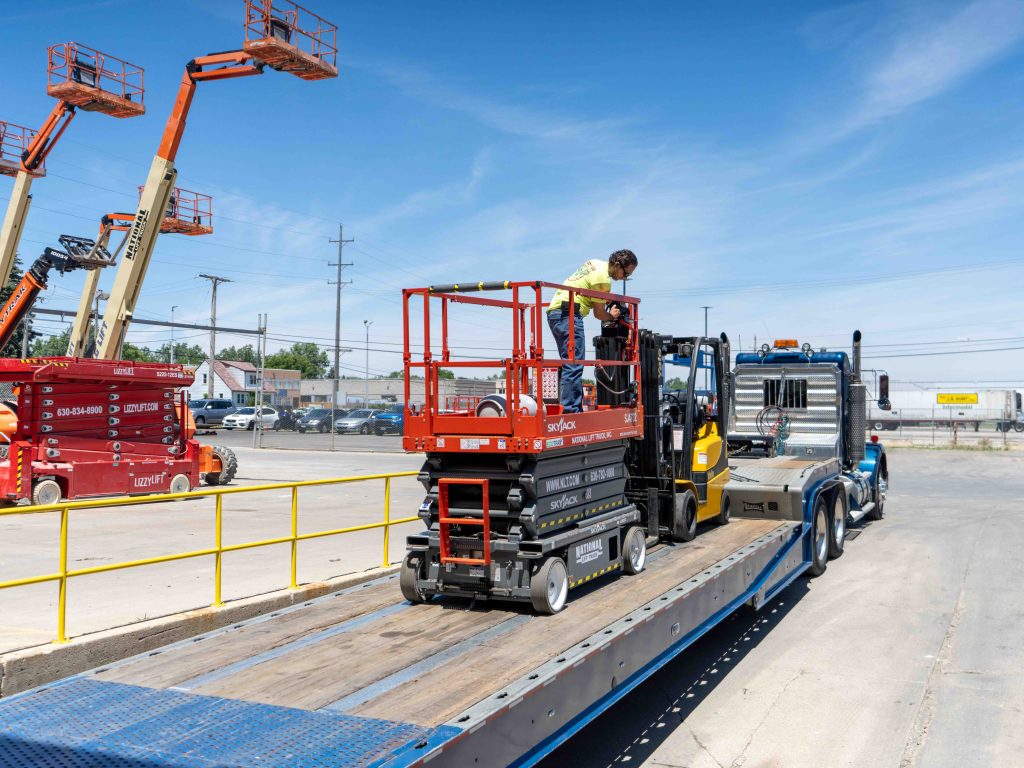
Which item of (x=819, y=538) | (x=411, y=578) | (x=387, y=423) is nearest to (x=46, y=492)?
(x=411, y=578)

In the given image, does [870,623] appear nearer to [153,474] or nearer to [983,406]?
[153,474]

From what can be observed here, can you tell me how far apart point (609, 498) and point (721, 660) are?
1902mm

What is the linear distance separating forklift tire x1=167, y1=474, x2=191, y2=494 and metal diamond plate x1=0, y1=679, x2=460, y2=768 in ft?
51.0

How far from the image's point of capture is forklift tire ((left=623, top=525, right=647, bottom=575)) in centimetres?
755

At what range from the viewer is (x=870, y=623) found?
914 centimetres

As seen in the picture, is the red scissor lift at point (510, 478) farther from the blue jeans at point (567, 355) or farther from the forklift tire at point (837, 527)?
the forklift tire at point (837, 527)

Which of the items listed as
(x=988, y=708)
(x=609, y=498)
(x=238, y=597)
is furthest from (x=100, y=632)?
(x=988, y=708)

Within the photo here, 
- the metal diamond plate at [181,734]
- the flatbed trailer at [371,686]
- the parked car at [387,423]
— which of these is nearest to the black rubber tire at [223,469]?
the flatbed trailer at [371,686]

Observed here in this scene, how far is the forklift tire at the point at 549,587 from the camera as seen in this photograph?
6.18 m

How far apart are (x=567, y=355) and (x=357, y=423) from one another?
162ft

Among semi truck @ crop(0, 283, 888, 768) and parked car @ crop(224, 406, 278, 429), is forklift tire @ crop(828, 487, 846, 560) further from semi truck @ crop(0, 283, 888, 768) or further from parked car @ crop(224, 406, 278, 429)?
parked car @ crop(224, 406, 278, 429)

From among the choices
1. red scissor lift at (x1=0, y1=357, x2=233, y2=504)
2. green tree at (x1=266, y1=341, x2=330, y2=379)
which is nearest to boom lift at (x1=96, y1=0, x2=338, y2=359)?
red scissor lift at (x1=0, y1=357, x2=233, y2=504)

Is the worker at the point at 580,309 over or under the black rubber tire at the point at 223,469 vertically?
over

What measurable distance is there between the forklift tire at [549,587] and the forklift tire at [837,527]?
7.05 meters
